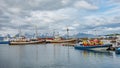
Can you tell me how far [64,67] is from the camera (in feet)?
150

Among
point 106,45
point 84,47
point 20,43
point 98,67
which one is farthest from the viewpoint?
point 20,43

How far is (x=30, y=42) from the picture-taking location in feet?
624

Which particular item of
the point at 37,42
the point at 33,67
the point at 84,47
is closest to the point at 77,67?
the point at 33,67

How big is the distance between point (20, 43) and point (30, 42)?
744 cm

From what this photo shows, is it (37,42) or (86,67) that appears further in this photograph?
(37,42)

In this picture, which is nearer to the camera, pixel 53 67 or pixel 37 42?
pixel 53 67

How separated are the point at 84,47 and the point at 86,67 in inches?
2054

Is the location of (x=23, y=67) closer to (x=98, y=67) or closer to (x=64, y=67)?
(x=64, y=67)

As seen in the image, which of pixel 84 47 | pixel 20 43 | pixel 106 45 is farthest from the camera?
pixel 20 43

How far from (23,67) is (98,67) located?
13.7m

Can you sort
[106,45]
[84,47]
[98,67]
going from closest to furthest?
1. [98,67]
2. [106,45]
3. [84,47]

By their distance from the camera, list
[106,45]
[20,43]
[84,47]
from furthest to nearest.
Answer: [20,43]
[84,47]
[106,45]

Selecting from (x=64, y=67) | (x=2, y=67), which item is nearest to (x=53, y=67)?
(x=64, y=67)

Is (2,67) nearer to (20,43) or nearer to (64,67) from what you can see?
(64,67)
